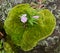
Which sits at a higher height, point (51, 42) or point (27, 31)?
point (27, 31)

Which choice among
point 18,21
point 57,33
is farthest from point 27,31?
point 57,33

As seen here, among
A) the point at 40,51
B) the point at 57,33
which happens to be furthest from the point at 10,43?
the point at 57,33

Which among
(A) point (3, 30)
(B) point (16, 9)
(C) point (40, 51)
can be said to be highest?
(B) point (16, 9)

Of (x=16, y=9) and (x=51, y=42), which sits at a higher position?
(x=16, y=9)

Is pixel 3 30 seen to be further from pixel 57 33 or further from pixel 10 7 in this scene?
pixel 57 33

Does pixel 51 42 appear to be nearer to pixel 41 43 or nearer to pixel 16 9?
pixel 41 43

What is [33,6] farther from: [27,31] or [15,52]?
[15,52]
